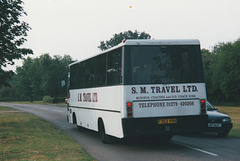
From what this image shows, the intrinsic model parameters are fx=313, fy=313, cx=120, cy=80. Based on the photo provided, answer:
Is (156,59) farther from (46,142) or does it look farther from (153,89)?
(46,142)

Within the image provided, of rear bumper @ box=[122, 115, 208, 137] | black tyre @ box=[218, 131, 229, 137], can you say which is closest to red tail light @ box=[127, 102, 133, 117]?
rear bumper @ box=[122, 115, 208, 137]

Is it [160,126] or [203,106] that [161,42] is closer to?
[203,106]

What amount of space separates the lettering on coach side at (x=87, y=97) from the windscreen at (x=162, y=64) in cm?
317

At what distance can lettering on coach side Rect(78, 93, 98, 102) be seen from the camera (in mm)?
12367

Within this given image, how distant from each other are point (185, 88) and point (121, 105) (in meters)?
2.10

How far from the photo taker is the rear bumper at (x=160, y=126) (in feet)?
30.2

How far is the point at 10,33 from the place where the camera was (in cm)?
1702

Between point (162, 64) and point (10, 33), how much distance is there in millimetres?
10486

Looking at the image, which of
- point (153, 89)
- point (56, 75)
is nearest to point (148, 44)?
point (153, 89)

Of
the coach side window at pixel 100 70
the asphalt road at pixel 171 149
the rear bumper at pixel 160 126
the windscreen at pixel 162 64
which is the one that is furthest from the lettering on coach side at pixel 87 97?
the rear bumper at pixel 160 126

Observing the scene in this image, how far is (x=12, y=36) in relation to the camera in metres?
17.2

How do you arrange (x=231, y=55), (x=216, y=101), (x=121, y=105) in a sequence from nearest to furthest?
1. (x=121, y=105)
2. (x=231, y=55)
3. (x=216, y=101)

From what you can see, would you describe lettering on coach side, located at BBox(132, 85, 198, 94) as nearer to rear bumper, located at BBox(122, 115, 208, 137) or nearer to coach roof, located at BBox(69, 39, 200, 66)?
rear bumper, located at BBox(122, 115, 208, 137)

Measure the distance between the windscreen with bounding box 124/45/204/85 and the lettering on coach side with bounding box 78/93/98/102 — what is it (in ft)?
10.4
